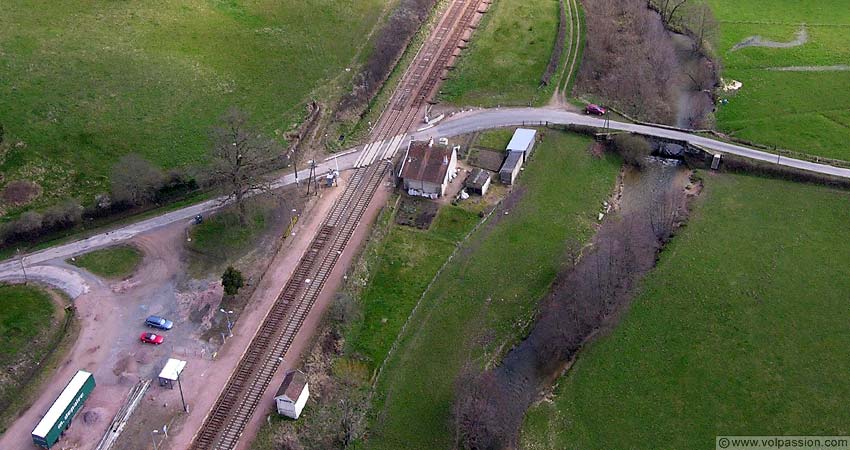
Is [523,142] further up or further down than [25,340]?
further down

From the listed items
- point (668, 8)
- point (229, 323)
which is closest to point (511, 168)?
point (229, 323)

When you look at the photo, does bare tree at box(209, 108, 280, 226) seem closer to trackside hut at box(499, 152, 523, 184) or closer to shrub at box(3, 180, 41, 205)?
shrub at box(3, 180, 41, 205)

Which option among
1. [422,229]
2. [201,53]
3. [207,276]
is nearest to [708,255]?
[422,229]

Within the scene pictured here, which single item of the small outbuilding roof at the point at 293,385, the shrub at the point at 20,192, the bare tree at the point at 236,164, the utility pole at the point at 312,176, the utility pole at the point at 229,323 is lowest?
the utility pole at the point at 229,323

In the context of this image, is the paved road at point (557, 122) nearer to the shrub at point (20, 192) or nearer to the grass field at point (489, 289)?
the grass field at point (489, 289)

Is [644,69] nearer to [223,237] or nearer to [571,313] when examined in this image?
[571,313]

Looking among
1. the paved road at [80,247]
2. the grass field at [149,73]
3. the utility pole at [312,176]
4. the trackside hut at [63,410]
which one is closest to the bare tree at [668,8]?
the grass field at [149,73]

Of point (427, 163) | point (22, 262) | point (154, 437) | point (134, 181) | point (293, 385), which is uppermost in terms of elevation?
point (134, 181)
